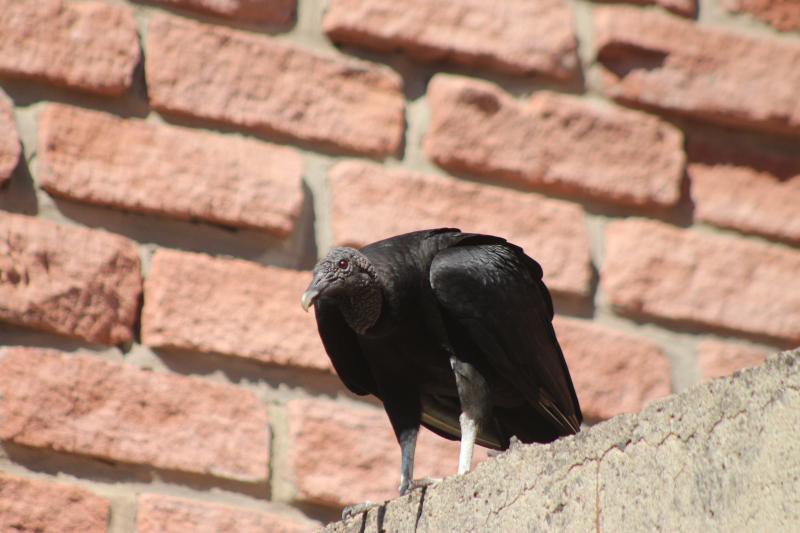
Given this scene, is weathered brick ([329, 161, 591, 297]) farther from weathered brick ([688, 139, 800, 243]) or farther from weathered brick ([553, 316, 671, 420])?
weathered brick ([688, 139, 800, 243])

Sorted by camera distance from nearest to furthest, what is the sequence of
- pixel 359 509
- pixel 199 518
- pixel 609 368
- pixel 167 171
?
pixel 359 509 → pixel 199 518 → pixel 167 171 → pixel 609 368

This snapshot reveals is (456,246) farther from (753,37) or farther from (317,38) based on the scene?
(753,37)

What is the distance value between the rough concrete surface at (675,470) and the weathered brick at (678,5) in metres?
2.08

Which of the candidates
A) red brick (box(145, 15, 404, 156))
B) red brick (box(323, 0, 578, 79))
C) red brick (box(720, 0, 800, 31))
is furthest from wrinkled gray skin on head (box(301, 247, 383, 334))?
red brick (box(720, 0, 800, 31))

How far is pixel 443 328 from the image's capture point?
9.96 ft

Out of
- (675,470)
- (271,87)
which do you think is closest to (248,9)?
(271,87)

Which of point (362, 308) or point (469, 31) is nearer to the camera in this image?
point (362, 308)

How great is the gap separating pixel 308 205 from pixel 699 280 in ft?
3.46

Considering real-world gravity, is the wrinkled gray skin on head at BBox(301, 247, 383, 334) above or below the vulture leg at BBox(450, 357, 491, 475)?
above

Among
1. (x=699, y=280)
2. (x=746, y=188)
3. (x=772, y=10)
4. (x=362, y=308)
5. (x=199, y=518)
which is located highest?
(x=772, y=10)

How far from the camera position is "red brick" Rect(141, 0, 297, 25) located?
3.60 meters

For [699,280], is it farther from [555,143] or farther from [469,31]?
[469,31]

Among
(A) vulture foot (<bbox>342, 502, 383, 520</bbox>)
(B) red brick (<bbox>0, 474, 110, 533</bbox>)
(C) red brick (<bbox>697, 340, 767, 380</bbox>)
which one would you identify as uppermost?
(A) vulture foot (<bbox>342, 502, 383, 520</bbox>)

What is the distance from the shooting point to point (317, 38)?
12.1ft
